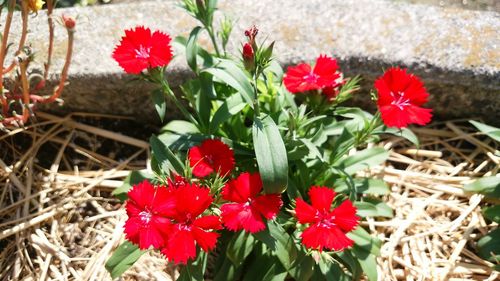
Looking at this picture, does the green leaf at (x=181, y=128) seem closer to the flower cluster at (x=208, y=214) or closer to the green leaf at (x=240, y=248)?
the flower cluster at (x=208, y=214)

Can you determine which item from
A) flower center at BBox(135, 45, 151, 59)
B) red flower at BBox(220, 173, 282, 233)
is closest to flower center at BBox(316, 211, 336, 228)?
red flower at BBox(220, 173, 282, 233)

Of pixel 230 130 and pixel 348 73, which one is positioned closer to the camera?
pixel 230 130

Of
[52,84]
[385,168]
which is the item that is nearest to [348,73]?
[385,168]

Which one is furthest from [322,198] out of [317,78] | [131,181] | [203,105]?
[131,181]

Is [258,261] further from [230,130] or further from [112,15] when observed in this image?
[112,15]

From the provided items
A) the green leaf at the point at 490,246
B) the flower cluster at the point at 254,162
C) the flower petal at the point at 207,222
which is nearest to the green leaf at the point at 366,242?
the flower cluster at the point at 254,162

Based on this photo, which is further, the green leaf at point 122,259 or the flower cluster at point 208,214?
the green leaf at point 122,259

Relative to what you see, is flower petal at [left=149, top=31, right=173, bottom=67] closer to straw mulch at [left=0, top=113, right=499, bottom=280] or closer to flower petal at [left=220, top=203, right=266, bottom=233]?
flower petal at [left=220, top=203, right=266, bottom=233]

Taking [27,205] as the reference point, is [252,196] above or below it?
above
